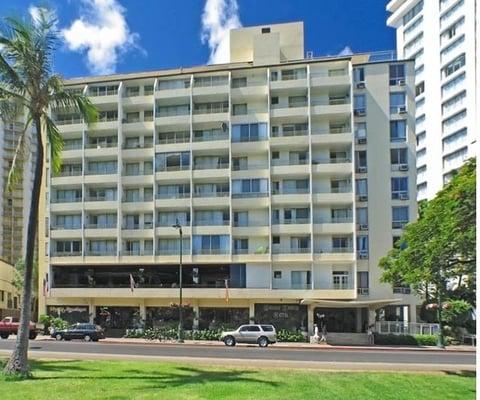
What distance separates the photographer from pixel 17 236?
114 m

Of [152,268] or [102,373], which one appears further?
[152,268]

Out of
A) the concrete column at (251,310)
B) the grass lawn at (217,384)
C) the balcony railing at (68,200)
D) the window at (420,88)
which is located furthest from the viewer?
the window at (420,88)

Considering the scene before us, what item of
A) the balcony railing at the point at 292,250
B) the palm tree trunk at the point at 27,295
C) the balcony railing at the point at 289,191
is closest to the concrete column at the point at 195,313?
the balcony railing at the point at 292,250

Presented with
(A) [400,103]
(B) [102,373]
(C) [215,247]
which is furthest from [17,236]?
(B) [102,373]

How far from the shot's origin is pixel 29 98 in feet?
65.0

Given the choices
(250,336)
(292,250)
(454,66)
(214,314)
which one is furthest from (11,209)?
(250,336)

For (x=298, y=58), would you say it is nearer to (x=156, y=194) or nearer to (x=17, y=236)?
(x=156, y=194)

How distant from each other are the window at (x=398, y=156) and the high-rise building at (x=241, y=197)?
10 centimetres

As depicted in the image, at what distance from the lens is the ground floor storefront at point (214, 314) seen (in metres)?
55.7

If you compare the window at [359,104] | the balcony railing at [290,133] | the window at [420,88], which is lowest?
the balcony railing at [290,133]

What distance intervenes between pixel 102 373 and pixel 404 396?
10.1m

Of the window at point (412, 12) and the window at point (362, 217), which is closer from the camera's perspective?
the window at point (362, 217)

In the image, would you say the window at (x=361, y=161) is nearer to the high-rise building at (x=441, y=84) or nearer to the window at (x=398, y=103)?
the window at (x=398, y=103)

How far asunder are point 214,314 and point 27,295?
39.5 meters
